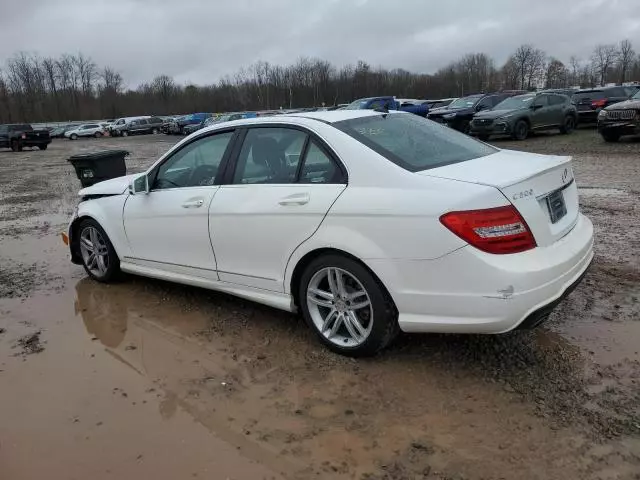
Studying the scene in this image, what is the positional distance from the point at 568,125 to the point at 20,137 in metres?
30.1

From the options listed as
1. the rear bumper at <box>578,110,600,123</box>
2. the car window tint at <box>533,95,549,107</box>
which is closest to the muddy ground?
the car window tint at <box>533,95,549,107</box>

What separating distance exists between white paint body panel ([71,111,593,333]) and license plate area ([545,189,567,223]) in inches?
2.2

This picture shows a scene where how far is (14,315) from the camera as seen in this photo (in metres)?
4.85

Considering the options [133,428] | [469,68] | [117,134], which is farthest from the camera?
[469,68]

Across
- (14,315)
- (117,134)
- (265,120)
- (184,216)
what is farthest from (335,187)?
(117,134)

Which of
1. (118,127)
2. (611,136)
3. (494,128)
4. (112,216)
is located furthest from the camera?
(118,127)

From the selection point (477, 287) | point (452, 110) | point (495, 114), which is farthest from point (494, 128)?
point (477, 287)

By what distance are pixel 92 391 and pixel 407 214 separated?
2.19 meters

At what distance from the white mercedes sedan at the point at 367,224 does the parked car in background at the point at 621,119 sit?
A: 44.7ft

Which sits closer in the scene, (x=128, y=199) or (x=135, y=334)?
(x=135, y=334)

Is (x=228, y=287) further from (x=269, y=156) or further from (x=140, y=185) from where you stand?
(x=140, y=185)

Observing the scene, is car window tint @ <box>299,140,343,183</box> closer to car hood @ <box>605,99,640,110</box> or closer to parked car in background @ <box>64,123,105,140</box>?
car hood @ <box>605,99,640,110</box>

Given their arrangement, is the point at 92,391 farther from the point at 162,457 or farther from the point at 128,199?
the point at 128,199

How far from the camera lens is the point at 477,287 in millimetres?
3037
